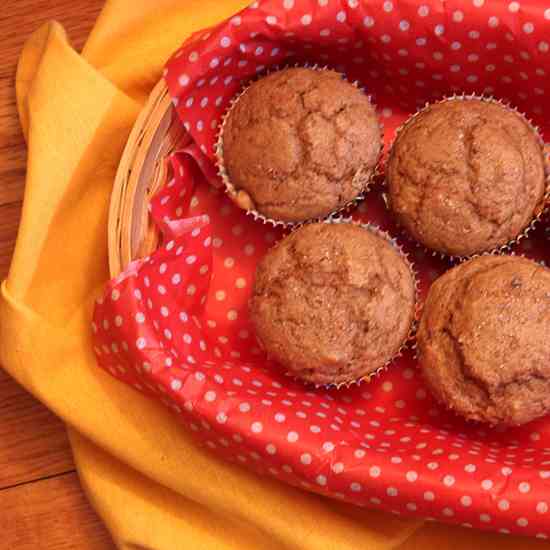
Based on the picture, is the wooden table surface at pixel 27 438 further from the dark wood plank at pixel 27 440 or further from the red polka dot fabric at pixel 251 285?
the red polka dot fabric at pixel 251 285

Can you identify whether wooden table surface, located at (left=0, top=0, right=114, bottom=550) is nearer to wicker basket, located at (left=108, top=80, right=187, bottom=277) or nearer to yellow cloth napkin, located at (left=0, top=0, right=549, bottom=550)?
yellow cloth napkin, located at (left=0, top=0, right=549, bottom=550)

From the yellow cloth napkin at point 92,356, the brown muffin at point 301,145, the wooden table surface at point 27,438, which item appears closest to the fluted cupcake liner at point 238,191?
the brown muffin at point 301,145

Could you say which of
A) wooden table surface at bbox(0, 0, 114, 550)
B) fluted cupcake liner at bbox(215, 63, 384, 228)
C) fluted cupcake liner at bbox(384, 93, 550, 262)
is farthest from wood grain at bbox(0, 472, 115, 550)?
fluted cupcake liner at bbox(384, 93, 550, 262)

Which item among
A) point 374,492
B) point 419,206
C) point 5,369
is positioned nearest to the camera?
point 374,492

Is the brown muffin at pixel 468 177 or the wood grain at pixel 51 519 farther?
the wood grain at pixel 51 519

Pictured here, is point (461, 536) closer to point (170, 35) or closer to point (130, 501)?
point (130, 501)

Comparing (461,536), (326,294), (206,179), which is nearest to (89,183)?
(206,179)
